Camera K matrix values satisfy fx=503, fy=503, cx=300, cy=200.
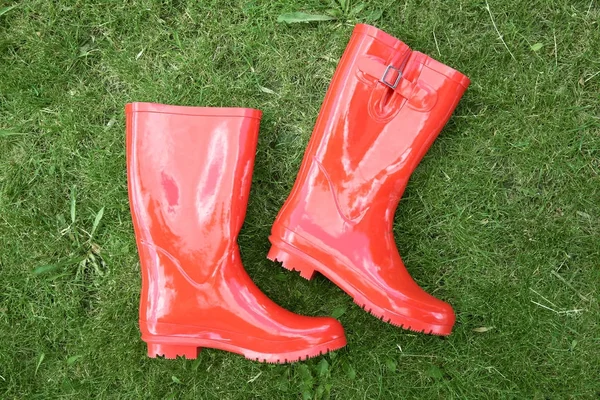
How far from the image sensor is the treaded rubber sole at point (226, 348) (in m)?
1.80

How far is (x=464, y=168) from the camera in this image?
2053mm

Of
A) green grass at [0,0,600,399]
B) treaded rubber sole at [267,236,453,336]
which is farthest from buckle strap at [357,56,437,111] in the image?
treaded rubber sole at [267,236,453,336]

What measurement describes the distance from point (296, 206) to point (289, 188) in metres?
0.27

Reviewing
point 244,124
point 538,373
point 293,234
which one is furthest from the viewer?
point 538,373

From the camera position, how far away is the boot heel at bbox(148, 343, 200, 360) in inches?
72.4

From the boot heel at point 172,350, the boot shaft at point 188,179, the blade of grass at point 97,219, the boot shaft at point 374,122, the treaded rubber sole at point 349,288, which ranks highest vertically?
the boot shaft at point 374,122

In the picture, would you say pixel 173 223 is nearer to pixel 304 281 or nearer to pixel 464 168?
pixel 304 281

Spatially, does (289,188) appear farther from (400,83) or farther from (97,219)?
(97,219)

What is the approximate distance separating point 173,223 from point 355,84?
78 centimetres

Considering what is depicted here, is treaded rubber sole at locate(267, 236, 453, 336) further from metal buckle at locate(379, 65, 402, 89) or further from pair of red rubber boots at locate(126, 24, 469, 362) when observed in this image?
metal buckle at locate(379, 65, 402, 89)

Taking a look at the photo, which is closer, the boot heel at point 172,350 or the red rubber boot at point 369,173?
the red rubber boot at point 369,173

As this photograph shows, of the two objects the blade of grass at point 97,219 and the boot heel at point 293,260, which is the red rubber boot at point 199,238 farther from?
the blade of grass at point 97,219

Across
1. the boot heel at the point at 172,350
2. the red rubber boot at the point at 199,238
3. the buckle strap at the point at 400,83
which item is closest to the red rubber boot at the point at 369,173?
the buckle strap at the point at 400,83

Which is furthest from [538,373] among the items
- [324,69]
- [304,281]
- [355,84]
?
[324,69]
